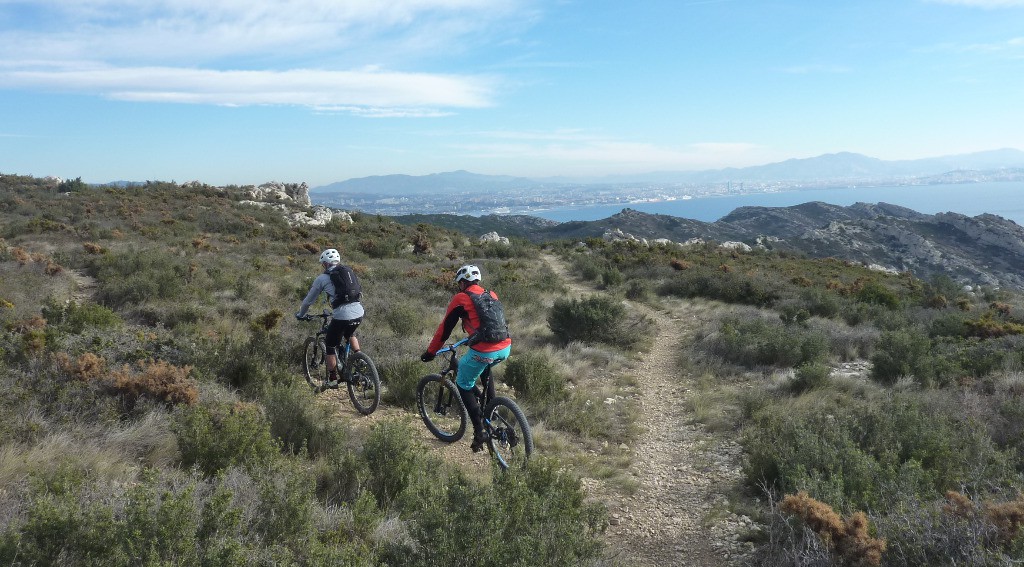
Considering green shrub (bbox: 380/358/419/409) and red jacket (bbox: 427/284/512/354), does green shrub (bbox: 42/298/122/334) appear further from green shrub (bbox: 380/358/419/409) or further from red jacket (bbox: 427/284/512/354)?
red jacket (bbox: 427/284/512/354)

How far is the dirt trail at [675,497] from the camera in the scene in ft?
13.7

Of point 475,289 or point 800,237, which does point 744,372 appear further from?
point 800,237

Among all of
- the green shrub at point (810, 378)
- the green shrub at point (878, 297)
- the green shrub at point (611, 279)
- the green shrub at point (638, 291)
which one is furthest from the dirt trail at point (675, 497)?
the green shrub at point (878, 297)

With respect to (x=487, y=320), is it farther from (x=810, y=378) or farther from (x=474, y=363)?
(x=810, y=378)

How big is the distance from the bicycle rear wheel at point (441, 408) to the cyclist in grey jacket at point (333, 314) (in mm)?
1146

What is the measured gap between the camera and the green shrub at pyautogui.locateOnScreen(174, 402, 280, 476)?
3812 millimetres

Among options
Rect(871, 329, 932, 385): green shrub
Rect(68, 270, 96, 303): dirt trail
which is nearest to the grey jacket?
Rect(68, 270, 96, 303): dirt trail

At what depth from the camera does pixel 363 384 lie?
252 inches

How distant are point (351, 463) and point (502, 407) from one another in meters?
1.67

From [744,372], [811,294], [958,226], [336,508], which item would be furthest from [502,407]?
[958,226]

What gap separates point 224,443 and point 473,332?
2.22m

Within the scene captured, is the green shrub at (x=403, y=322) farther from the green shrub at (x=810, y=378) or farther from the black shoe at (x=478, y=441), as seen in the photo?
the green shrub at (x=810, y=378)

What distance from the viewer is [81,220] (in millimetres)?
21703

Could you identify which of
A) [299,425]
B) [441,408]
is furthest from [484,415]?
[299,425]
